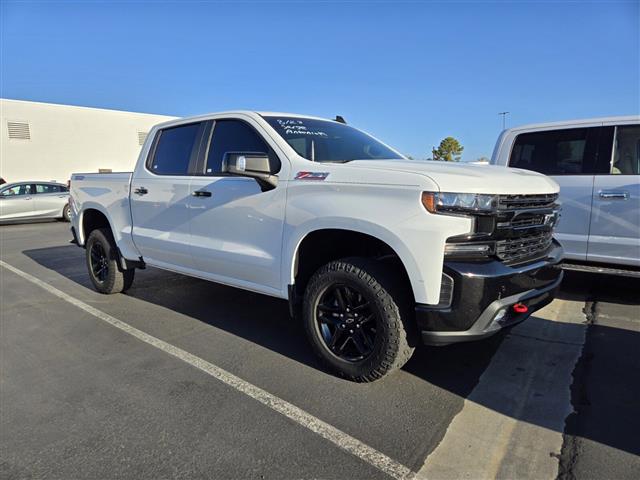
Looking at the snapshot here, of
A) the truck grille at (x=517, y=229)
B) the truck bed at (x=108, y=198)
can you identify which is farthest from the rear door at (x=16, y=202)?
the truck grille at (x=517, y=229)

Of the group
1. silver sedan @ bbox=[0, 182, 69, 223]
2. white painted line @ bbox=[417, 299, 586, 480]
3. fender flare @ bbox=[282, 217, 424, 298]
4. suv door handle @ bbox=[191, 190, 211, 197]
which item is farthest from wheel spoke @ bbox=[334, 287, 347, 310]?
silver sedan @ bbox=[0, 182, 69, 223]

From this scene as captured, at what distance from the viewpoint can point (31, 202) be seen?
14.9 meters

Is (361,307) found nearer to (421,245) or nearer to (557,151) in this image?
(421,245)

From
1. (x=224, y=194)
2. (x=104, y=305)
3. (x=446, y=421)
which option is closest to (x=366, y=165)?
(x=224, y=194)

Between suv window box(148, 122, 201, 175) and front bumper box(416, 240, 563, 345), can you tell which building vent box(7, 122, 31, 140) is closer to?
suv window box(148, 122, 201, 175)

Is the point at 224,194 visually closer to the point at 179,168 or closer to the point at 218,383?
the point at 179,168

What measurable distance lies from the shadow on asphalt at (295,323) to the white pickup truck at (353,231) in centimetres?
53

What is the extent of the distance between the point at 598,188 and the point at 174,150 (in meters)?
4.53

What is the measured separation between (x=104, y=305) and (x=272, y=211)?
9.79ft

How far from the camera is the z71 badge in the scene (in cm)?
323

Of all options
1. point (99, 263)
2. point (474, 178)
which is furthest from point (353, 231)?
point (99, 263)

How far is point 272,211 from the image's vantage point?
11.6 feet

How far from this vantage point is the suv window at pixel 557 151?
509 cm

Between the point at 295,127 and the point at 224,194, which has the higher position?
the point at 295,127
